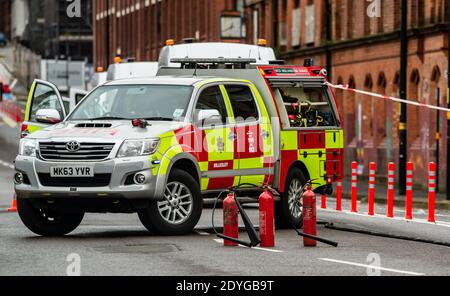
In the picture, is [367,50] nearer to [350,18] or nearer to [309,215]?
[350,18]

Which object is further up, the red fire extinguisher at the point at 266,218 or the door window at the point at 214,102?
the door window at the point at 214,102

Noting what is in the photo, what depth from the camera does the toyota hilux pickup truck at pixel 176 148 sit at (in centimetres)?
1869

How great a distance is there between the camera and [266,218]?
694 inches

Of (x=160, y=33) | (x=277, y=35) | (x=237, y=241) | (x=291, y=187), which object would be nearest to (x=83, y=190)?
(x=237, y=241)

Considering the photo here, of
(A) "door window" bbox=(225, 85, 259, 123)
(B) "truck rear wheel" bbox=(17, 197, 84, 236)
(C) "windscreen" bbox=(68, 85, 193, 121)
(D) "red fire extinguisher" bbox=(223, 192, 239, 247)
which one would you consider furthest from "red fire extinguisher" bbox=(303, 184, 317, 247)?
(B) "truck rear wheel" bbox=(17, 197, 84, 236)

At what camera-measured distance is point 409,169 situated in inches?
1061

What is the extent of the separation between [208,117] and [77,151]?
1.93m

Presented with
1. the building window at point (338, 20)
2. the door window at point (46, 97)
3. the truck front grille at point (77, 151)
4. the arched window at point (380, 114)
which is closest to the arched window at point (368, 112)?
the arched window at point (380, 114)

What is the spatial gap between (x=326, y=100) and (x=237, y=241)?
6.05 metres

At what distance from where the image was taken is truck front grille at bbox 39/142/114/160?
61.1 feet

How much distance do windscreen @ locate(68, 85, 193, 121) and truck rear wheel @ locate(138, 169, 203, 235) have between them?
879 mm

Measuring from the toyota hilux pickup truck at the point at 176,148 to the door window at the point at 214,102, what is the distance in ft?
0.07

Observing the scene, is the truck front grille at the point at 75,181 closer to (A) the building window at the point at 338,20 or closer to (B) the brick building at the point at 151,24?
(A) the building window at the point at 338,20
